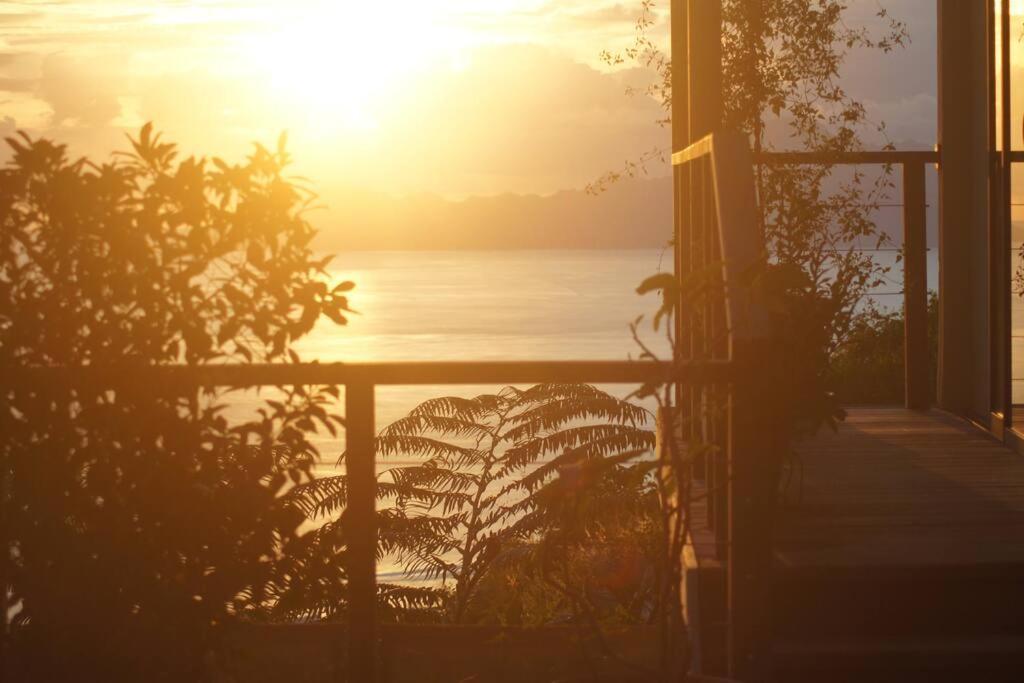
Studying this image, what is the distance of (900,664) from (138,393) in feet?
7.72

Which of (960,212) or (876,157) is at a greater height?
(876,157)

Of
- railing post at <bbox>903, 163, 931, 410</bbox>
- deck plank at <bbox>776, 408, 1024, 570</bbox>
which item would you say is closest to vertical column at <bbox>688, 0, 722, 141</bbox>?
deck plank at <bbox>776, 408, 1024, 570</bbox>

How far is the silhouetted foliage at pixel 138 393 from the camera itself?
3119 mm

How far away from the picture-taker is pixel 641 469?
3377 mm

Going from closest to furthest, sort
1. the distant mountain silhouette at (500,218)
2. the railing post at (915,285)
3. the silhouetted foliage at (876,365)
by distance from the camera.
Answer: the railing post at (915,285) → the silhouetted foliage at (876,365) → the distant mountain silhouette at (500,218)

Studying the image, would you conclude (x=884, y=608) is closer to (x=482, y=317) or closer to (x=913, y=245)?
(x=913, y=245)

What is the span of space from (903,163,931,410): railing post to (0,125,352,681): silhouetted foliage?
4828 mm

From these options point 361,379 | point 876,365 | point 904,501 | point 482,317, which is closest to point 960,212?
point 904,501

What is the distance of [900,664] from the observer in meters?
3.70

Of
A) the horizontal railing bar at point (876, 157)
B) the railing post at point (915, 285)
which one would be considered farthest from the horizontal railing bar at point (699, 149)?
the railing post at point (915, 285)

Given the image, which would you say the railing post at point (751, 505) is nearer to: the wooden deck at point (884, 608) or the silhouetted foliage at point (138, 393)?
the wooden deck at point (884, 608)

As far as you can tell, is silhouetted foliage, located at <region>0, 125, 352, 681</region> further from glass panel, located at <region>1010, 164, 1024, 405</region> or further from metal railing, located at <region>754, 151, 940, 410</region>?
metal railing, located at <region>754, 151, 940, 410</region>

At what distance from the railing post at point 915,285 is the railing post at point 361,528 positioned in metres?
4.63

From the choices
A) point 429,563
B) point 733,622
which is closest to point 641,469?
point 733,622
